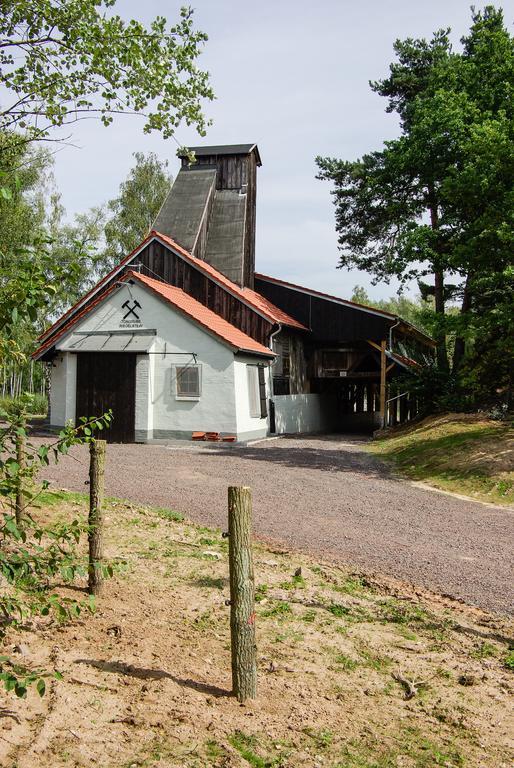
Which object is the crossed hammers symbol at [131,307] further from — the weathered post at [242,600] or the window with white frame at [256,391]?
the weathered post at [242,600]

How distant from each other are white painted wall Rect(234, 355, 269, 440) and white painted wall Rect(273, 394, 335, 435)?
3.10 m

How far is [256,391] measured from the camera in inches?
935

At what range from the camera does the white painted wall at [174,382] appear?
21.3 metres

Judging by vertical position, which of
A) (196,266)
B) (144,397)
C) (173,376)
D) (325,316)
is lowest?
(144,397)

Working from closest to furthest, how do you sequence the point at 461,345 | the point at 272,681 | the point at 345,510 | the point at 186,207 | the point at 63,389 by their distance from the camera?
1. the point at 272,681
2. the point at 345,510
3. the point at 63,389
4. the point at 461,345
5. the point at 186,207

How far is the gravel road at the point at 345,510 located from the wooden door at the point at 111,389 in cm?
303

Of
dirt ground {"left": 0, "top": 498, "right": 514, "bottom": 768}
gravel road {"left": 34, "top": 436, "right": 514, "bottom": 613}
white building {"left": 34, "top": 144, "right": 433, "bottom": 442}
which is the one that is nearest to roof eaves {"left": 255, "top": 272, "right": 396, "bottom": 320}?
white building {"left": 34, "top": 144, "right": 433, "bottom": 442}

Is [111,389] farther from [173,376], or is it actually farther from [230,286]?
[230,286]

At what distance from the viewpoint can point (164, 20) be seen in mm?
6965

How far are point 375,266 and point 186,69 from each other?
25.8m

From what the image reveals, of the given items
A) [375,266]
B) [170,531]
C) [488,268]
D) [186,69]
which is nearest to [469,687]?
[170,531]

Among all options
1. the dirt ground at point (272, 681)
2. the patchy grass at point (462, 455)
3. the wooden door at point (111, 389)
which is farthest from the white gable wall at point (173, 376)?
the dirt ground at point (272, 681)

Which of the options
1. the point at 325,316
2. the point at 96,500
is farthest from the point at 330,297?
the point at 96,500

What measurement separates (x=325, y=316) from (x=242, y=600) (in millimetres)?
25263
